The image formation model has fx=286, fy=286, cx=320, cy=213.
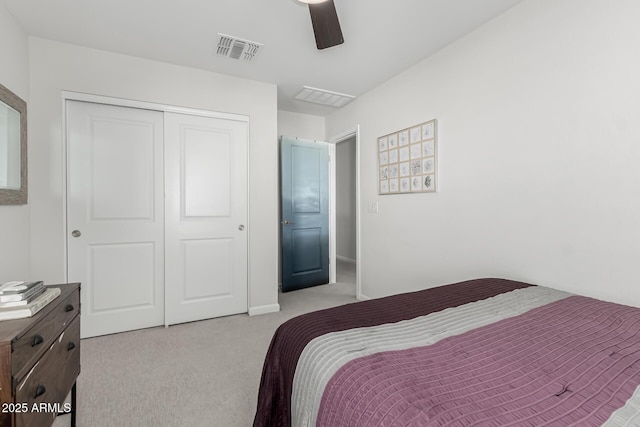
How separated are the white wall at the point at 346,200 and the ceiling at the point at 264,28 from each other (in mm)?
3193

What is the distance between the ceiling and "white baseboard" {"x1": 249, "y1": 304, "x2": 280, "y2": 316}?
7.99 ft

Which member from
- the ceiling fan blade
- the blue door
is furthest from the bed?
the blue door

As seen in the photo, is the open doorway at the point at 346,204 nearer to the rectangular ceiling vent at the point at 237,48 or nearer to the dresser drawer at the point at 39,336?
the rectangular ceiling vent at the point at 237,48

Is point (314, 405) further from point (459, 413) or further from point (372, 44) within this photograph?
point (372, 44)

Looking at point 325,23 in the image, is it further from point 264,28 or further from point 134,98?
point 134,98

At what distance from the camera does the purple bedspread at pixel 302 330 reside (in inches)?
41.8

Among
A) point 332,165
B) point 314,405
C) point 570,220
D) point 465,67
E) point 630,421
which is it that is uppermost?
point 465,67

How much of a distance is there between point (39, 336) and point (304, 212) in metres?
3.07

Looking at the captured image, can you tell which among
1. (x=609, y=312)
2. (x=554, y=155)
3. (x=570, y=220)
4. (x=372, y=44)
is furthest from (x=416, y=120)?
(x=609, y=312)

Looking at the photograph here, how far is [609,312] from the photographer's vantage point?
1.25 m

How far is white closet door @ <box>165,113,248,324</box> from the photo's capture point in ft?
9.07

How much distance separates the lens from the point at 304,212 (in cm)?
400

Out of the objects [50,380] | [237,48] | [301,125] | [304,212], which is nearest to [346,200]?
[304,212]

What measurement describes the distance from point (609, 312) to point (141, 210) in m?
3.28
